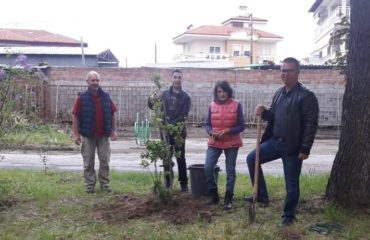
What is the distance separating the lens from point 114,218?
6438 millimetres

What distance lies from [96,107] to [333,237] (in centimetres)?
414

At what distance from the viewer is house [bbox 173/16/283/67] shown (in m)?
57.3

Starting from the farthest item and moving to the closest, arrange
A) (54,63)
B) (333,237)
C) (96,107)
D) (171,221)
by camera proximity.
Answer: (54,63) → (96,107) → (171,221) → (333,237)

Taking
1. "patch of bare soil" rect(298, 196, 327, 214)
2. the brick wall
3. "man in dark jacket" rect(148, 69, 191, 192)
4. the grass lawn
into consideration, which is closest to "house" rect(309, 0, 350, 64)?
the brick wall

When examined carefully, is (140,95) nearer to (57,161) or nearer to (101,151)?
(57,161)

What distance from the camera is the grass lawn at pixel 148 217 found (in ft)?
18.8

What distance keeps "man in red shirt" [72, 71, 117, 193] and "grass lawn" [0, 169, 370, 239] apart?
0.29 meters

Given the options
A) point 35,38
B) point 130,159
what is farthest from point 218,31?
point 130,159

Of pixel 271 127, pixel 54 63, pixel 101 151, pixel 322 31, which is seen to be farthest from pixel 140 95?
pixel 322 31

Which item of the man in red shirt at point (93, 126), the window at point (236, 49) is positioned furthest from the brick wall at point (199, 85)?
the window at point (236, 49)

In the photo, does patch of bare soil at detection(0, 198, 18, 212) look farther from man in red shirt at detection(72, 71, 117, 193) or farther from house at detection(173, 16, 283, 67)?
house at detection(173, 16, 283, 67)

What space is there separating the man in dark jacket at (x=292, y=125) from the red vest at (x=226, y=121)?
692 millimetres

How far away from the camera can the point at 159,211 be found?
265 inches

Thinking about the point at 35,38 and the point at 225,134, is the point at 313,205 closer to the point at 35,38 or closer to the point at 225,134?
the point at 225,134
